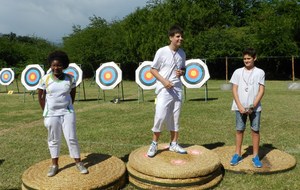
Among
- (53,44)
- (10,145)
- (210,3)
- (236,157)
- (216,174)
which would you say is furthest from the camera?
(53,44)

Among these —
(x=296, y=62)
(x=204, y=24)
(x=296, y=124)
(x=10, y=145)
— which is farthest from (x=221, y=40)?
(x=10, y=145)

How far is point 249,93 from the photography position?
4176 millimetres

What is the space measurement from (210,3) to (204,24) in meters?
3.23

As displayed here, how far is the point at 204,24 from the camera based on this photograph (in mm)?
27188

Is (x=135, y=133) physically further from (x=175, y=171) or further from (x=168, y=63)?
(x=175, y=171)

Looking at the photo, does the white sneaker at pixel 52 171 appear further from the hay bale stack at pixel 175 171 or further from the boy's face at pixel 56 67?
the boy's face at pixel 56 67

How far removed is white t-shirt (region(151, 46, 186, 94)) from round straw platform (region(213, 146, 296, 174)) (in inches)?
49.4

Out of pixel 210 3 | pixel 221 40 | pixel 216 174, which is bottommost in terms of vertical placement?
pixel 216 174

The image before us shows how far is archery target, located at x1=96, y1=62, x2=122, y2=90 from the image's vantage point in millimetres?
12539

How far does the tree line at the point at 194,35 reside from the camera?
23766 mm

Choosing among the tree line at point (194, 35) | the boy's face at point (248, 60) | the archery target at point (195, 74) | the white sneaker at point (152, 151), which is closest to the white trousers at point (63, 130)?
the white sneaker at point (152, 151)

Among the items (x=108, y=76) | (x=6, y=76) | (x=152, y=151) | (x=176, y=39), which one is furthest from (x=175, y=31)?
(x=6, y=76)

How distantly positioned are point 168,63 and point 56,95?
4.53 feet

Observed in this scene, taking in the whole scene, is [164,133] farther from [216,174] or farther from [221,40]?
[221,40]
